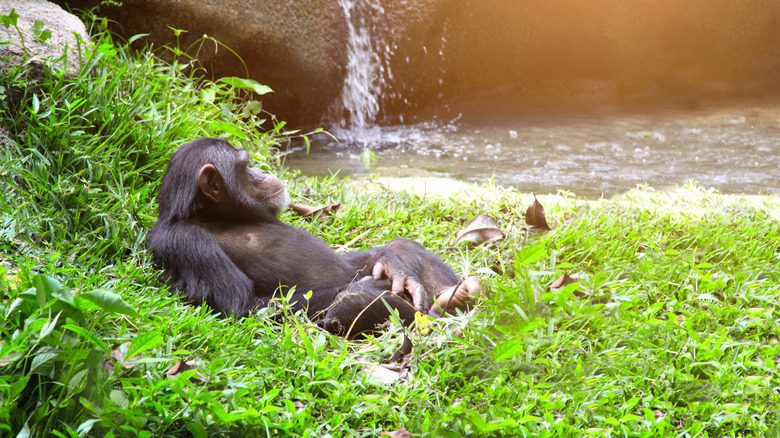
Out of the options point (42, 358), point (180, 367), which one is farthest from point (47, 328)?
point (180, 367)

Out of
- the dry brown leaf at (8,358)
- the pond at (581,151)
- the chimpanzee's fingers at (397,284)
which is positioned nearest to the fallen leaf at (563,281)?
the chimpanzee's fingers at (397,284)

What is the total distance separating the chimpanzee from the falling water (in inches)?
216

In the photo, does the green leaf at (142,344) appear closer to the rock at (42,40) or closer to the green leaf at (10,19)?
the rock at (42,40)

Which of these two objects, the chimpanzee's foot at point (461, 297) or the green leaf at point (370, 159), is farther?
the green leaf at point (370, 159)

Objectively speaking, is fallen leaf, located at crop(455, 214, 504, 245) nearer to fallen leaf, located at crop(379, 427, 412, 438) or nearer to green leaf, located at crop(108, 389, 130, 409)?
fallen leaf, located at crop(379, 427, 412, 438)

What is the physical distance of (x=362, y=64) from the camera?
376 inches

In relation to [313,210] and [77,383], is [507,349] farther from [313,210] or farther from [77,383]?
[313,210]

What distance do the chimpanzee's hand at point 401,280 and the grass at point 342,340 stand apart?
358mm

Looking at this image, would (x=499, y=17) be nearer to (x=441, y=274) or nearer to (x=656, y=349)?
(x=441, y=274)

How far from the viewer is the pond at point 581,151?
21.4ft

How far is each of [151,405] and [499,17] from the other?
942cm

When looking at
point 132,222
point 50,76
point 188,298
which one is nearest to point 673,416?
point 188,298

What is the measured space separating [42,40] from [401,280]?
8.44ft

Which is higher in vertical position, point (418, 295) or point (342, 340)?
point (418, 295)
